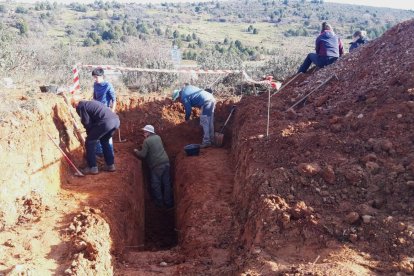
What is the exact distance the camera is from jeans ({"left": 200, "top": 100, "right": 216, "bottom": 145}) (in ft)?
34.1

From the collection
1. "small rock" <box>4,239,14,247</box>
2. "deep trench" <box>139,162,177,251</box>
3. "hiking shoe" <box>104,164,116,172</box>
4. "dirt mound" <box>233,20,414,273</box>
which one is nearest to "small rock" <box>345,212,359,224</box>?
"dirt mound" <box>233,20,414,273</box>

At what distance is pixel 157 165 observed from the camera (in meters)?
9.90

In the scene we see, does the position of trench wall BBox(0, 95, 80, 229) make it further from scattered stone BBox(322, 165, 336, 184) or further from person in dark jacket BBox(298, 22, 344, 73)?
person in dark jacket BBox(298, 22, 344, 73)

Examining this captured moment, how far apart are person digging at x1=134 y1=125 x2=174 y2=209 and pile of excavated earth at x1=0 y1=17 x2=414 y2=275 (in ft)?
0.98

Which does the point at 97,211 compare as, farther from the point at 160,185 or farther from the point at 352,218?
the point at 352,218

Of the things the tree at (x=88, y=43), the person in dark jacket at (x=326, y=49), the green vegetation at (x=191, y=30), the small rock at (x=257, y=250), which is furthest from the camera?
the tree at (x=88, y=43)

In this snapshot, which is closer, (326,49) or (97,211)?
(97,211)

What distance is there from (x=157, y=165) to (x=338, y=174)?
4801 mm

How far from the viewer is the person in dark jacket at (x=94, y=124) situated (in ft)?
26.2

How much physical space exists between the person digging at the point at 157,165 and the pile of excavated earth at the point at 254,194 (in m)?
0.30

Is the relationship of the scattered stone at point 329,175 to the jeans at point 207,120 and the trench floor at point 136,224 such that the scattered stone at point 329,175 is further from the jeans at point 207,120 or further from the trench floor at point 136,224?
the jeans at point 207,120

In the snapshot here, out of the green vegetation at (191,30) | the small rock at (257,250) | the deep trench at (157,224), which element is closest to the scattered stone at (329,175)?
the small rock at (257,250)

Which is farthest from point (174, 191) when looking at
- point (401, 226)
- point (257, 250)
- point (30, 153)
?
point (401, 226)

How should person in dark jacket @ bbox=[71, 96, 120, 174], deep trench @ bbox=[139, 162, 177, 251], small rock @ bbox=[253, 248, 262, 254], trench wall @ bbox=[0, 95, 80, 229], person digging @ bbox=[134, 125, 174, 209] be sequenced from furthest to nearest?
1. person digging @ bbox=[134, 125, 174, 209]
2. deep trench @ bbox=[139, 162, 177, 251]
3. person in dark jacket @ bbox=[71, 96, 120, 174]
4. trench wall @ bbox=[0, 95, 80, 229]
5. small rock @ bbox=[253, 248, 262, 254]
